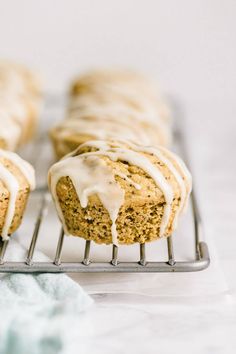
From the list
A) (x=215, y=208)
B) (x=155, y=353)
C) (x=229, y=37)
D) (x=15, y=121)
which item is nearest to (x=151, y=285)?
(x=155, y=353)

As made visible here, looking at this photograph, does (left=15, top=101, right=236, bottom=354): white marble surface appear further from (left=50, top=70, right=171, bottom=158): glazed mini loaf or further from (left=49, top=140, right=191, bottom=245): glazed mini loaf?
(left=50, top=70, right=171, bottom=158): glazed mini loaf

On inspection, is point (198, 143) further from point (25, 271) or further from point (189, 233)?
point (25, 271)

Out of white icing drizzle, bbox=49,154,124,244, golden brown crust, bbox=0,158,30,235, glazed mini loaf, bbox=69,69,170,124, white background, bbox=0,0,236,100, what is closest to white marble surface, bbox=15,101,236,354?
golden brown crust, bbox=0,158,30,235

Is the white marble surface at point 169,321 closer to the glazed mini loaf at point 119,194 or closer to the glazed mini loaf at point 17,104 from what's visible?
the glazed mini loaf at point 119,194

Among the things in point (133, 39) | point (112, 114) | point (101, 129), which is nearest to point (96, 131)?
point (101, 129)

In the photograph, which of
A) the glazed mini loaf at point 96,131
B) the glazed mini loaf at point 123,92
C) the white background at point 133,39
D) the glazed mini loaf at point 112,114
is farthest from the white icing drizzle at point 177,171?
the white background at point 133,39

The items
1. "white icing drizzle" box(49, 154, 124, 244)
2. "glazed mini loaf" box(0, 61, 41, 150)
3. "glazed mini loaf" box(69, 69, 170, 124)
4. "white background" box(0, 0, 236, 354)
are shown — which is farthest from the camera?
"white background" box(0, 0, 236, 354)
